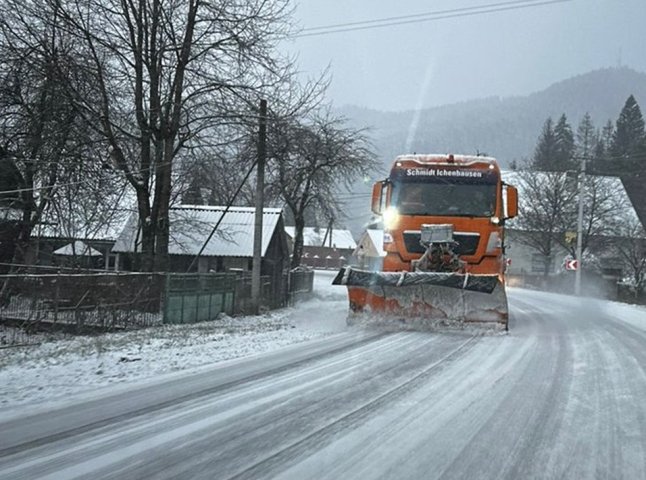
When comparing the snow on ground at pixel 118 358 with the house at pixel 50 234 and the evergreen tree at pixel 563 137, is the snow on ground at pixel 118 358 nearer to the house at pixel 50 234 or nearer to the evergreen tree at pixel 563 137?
the house at pixel 50 234

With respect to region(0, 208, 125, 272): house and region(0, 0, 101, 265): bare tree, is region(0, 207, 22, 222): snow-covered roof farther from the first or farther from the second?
region(0, 0, 101, 265): bare tree

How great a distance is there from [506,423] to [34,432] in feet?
13.4

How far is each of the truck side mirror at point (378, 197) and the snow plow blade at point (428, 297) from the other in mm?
1517

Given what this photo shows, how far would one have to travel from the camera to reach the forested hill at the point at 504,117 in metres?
51.5

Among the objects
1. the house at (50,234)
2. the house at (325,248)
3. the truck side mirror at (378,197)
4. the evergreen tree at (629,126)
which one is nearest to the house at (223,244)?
the house at (50,234)

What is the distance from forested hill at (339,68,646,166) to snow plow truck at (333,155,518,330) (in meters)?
21.1

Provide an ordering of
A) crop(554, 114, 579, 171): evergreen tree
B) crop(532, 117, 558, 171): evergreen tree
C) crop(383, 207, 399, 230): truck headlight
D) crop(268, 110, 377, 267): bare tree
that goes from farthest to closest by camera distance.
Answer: crop(532, 117, 558, 171): evergreen tree
crop(554, 114, 579, 171): evergreen tree
crop(268, 110, 377, 267): bare tree
crop(383, 207, 399, 230): truck headlight

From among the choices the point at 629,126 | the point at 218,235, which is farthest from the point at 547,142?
the point at 218,235

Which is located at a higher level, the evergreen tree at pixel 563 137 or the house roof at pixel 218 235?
the evergreen tree at pixel 563 137

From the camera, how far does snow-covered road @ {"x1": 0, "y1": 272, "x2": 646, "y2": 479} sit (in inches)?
174

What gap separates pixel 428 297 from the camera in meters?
12.4

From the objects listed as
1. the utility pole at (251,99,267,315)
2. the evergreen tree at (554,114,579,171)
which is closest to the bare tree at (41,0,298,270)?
the utility pole at (251,99,267,315)

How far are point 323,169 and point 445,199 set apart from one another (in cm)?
2035

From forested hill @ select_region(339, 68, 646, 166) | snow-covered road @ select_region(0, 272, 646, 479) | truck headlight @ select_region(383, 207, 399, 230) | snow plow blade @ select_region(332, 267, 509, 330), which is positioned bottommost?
snow-covered road @ select_region(0, 272, 646, 479)
